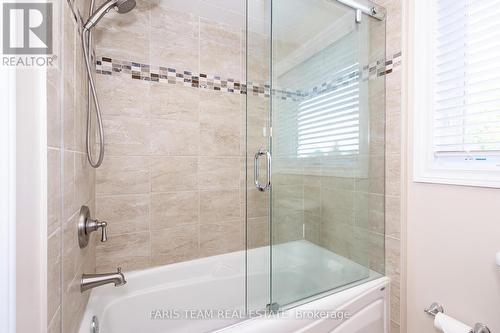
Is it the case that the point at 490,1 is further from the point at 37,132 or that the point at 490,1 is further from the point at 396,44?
the point at 37,132

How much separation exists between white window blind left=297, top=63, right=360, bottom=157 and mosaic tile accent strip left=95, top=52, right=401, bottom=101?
0.07 ft

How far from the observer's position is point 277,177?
111cm

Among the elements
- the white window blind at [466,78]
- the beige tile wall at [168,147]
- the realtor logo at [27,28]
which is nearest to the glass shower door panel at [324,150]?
the white window blind at [466,78]

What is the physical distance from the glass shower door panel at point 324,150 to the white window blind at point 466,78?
28 cm

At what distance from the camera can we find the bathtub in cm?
100

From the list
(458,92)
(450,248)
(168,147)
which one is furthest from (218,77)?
(450,248)

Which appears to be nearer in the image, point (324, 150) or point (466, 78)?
point (466, 78)

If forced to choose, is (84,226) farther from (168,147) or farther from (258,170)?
(258,170)

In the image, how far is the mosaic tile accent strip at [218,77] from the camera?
1187 mm

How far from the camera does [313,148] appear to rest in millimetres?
1235

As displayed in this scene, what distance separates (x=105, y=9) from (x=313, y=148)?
1.21m

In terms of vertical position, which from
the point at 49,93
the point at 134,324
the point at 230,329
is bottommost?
the point at 134,324

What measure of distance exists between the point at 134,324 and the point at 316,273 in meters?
1.04

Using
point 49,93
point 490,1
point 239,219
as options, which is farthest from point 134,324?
point 490,1
